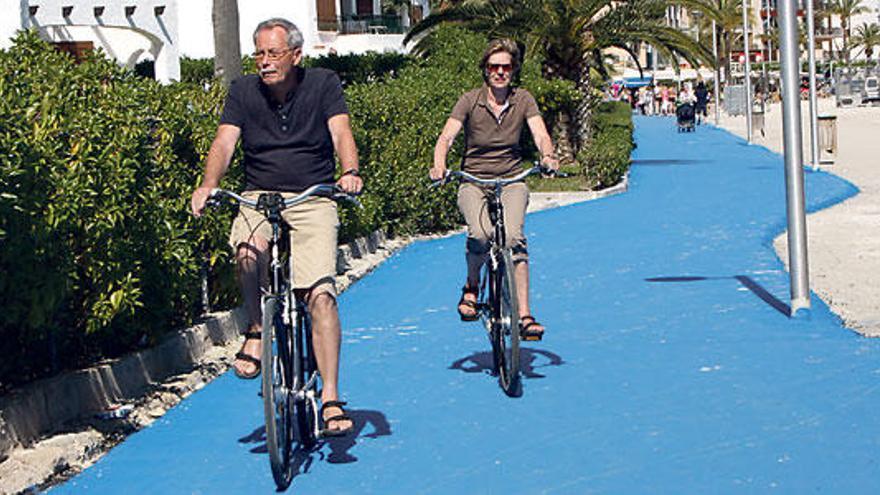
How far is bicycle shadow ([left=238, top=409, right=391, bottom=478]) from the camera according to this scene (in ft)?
23.3

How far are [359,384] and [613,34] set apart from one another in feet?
74.8

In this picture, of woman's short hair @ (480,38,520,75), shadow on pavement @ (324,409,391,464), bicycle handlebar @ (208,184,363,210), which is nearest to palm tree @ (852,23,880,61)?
woman's short hair @ (480,38,520,75)

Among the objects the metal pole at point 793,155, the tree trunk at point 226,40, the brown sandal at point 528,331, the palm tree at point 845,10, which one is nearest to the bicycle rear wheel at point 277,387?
the brown sandal at point 528,331

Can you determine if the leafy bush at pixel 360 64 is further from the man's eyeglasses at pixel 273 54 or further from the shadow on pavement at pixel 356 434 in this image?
the man's eyeglasses at pixel 273 54

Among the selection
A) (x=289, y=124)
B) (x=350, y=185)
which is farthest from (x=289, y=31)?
(x=350, y=185)

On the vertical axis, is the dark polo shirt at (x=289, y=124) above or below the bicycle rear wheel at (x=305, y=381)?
above

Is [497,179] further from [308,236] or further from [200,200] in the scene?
[200,200]

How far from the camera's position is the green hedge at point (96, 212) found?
7223mm

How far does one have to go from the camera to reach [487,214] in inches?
356

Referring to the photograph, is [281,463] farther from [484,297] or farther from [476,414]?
[484,297]

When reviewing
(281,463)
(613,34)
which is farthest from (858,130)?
(281,463)

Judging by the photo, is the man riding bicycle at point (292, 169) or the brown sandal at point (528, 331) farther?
the brown sandal at point (528, 331)

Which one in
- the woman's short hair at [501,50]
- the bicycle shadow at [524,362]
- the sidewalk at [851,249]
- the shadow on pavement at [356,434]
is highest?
the woman's short hair at [501,50]

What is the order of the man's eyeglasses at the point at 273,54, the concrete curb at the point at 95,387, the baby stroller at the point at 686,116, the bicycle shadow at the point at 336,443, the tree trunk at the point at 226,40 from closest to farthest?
the man's eyeglasses at the point at 273,54 < the bicycle shadow at the point at 336,443 < the concrete curb at the point at 95,387 < the tree trunk at the point at 226,40 < the baby stroller at the point at 686,116
